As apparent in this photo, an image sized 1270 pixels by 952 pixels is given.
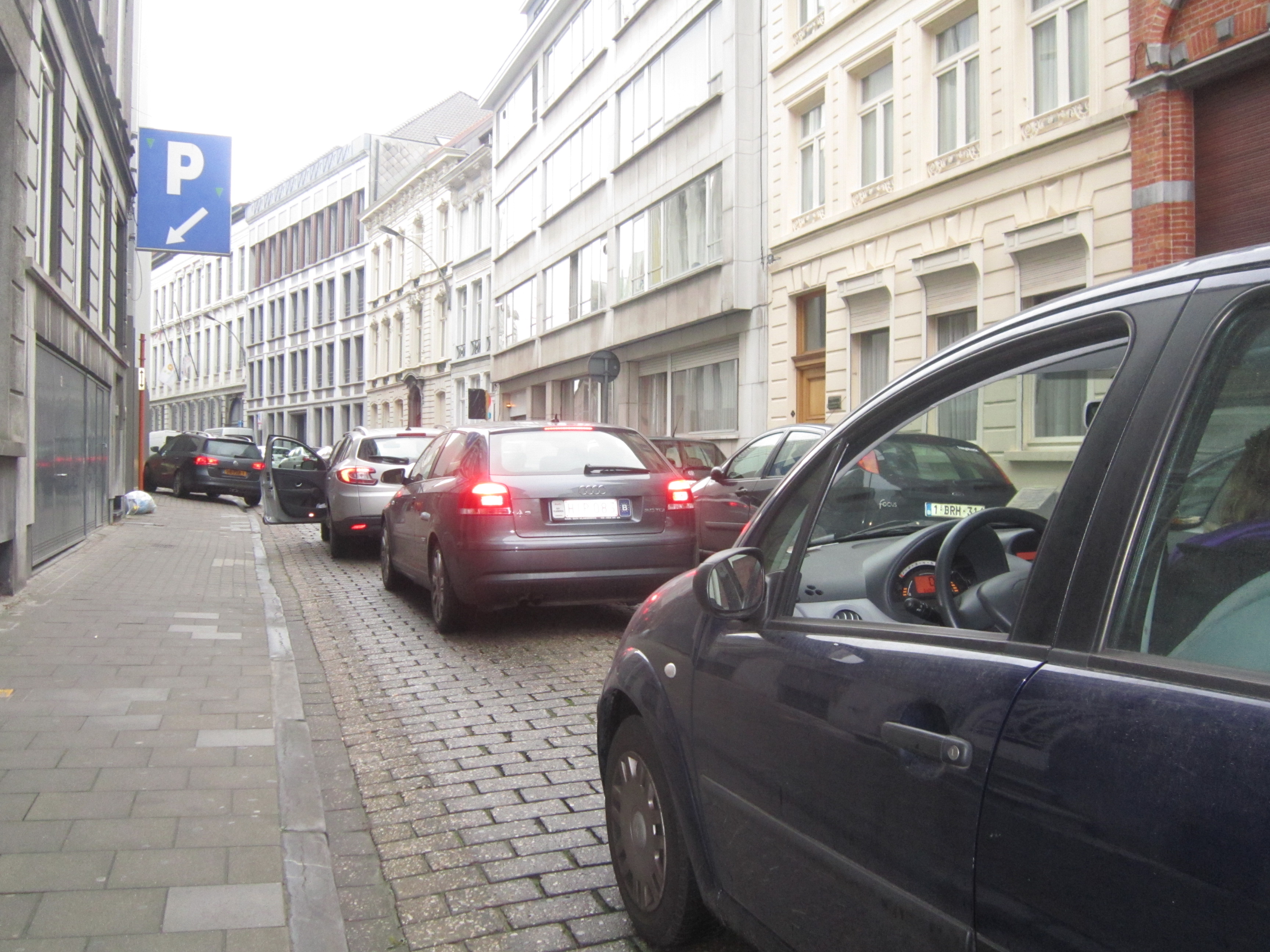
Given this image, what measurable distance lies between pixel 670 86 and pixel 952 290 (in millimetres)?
11641

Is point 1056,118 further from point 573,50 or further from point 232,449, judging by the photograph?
point 573,50

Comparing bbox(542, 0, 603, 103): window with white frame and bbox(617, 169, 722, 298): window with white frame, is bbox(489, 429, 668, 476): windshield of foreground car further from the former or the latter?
bbox(542, 0, 603, 103): window with white frame

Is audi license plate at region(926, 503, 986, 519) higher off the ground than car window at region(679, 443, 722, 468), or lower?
lower

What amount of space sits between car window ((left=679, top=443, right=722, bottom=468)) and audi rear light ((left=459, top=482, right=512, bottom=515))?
855 cm

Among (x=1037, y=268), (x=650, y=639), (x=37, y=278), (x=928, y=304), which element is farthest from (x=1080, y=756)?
(x=928, y=304)

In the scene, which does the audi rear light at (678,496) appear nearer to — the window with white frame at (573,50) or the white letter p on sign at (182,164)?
the white letter p on sign at (182,164)

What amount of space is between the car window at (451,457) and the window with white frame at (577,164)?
22.4 m

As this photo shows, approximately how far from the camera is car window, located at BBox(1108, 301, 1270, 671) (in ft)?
4.94

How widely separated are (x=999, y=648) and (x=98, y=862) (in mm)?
2907

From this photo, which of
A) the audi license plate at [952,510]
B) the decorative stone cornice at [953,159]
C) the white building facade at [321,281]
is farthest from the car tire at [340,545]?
the white building facade at [321,281]

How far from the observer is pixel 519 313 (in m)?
38.6

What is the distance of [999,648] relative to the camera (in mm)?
1786

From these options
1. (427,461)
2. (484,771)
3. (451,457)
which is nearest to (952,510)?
(484,771)

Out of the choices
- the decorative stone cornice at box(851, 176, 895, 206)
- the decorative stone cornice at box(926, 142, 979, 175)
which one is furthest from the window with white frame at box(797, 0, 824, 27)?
the decorative stone cornice at box(926, 142, 979, 175)
